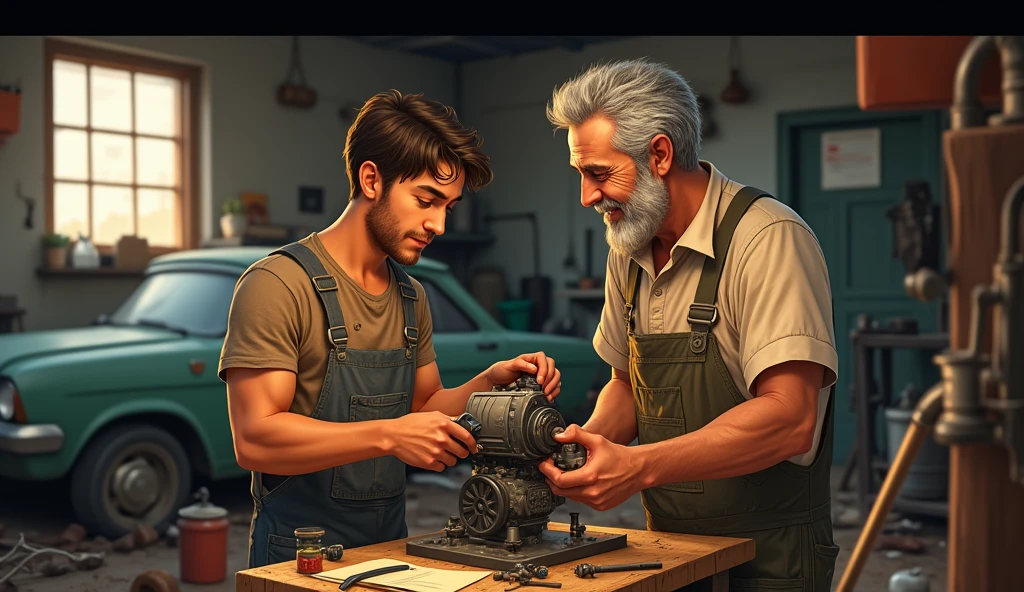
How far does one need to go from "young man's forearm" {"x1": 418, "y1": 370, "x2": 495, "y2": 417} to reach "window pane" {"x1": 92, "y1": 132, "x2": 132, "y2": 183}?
6423 millimetres

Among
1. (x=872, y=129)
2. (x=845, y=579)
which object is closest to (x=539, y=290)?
(x=872, y=129)

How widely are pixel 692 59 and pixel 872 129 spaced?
179cm

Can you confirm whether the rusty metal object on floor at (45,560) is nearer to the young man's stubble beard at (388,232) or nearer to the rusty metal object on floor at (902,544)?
the young man's stubble beard at (388,232)

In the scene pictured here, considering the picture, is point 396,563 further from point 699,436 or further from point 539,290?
point 539,290

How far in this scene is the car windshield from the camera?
622cm

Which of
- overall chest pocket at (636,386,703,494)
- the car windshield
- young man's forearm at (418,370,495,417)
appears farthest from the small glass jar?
the car windshield

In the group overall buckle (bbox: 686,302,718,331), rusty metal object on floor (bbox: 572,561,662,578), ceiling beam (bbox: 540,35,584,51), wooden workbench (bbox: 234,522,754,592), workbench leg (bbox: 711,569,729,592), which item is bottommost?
workbench leg (bbox: 711,569,729,592)

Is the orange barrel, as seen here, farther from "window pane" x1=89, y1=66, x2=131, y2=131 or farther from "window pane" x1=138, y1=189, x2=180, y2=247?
"window pane" x1=89, y1=66, x2=131, y2=131

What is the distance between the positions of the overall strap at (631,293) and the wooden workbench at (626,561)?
48cm

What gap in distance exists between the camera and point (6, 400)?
546cm

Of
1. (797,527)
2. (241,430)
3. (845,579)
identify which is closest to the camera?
(241,430)

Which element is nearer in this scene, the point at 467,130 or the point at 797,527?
the point at 797,527

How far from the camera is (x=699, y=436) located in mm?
2094

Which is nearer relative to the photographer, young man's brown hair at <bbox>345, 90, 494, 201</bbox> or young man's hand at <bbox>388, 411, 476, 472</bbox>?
young man's hand at <bbox>388, 411, 476, 472</bbox>
